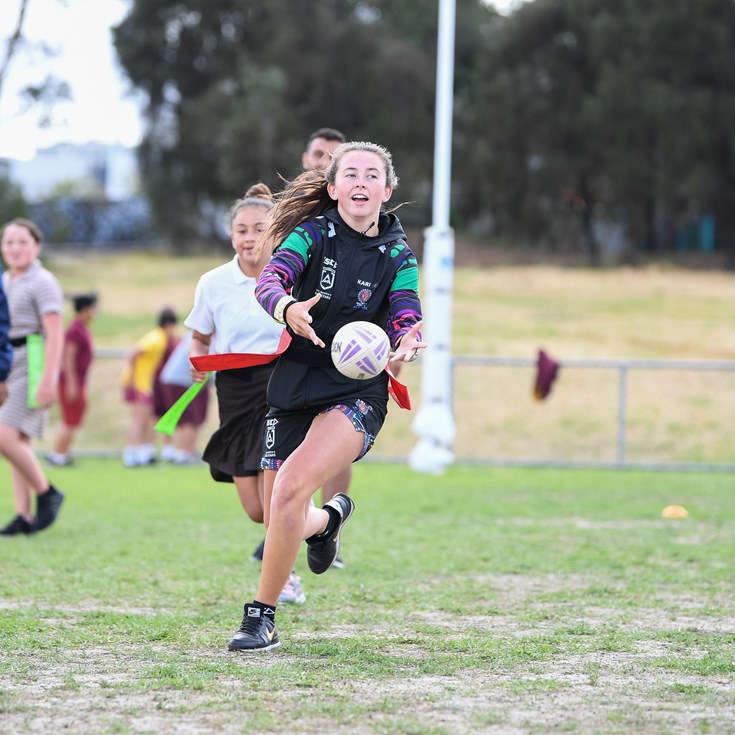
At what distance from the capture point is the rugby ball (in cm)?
474

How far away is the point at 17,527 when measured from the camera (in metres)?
8.65

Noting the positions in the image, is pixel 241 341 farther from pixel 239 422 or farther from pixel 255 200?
pixel 255 200

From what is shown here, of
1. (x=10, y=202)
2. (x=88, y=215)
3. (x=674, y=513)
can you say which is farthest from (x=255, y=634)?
(x=88, y=215)

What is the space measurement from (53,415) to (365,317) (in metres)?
16.1

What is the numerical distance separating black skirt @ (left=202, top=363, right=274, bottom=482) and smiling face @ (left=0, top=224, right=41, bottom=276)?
2.42m

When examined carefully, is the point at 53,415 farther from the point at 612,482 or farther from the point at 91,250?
the point at 91,250

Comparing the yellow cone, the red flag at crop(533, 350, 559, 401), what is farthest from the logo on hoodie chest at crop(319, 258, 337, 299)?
the red flag at crop(533, 350, 559, 401)

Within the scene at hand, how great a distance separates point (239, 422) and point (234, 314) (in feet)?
1.86

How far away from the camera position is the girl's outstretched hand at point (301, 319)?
4.62 metres

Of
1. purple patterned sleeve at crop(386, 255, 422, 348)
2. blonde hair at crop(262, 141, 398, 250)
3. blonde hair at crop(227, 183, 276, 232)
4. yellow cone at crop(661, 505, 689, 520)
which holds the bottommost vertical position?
yellow cone at crop(661, 505, 689, 520)

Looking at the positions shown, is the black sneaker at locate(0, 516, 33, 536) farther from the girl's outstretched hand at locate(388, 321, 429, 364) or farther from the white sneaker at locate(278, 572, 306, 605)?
the girl's outstretched hand at locate(388, 321, 429, 364)

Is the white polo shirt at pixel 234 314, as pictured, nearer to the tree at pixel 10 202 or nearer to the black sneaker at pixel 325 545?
the black sneaker at pixel 325 545

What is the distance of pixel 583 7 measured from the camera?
4381 cm

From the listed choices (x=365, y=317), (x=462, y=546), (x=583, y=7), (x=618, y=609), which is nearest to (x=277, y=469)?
(x=365, y=317)
